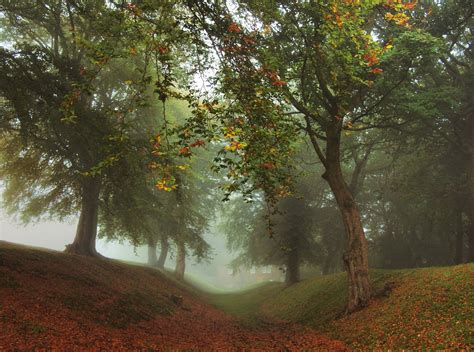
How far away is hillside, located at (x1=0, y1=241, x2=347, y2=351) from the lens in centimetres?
762

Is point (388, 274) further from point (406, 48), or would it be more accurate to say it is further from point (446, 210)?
point (406, 48)

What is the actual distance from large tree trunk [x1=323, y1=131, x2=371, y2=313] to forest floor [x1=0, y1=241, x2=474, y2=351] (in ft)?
1.79

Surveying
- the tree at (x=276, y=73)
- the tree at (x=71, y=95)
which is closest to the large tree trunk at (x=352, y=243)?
the tree at (x=276, y=73)

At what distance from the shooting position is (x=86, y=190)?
17.8 meters

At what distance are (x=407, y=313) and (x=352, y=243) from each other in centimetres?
316

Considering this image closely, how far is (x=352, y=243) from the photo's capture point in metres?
12.9

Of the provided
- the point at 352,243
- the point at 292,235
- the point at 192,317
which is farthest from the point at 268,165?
the point at 292,235

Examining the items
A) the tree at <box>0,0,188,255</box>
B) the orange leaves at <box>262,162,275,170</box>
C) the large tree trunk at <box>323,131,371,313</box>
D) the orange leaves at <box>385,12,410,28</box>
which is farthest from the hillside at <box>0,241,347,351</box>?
the orange leaves at <box>385,12,410,28</box>

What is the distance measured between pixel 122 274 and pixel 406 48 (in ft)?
52.7

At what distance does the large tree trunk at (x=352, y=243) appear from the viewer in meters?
12.5

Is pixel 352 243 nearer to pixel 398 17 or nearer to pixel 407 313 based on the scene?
pixel 407 313

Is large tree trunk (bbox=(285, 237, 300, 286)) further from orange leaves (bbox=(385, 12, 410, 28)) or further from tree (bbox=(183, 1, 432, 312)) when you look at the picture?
orange leaves (bbox=(385, 12, 410, 28))

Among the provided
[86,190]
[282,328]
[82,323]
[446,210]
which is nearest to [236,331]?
[282,328]

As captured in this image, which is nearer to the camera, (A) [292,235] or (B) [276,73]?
(B) [276,73]
